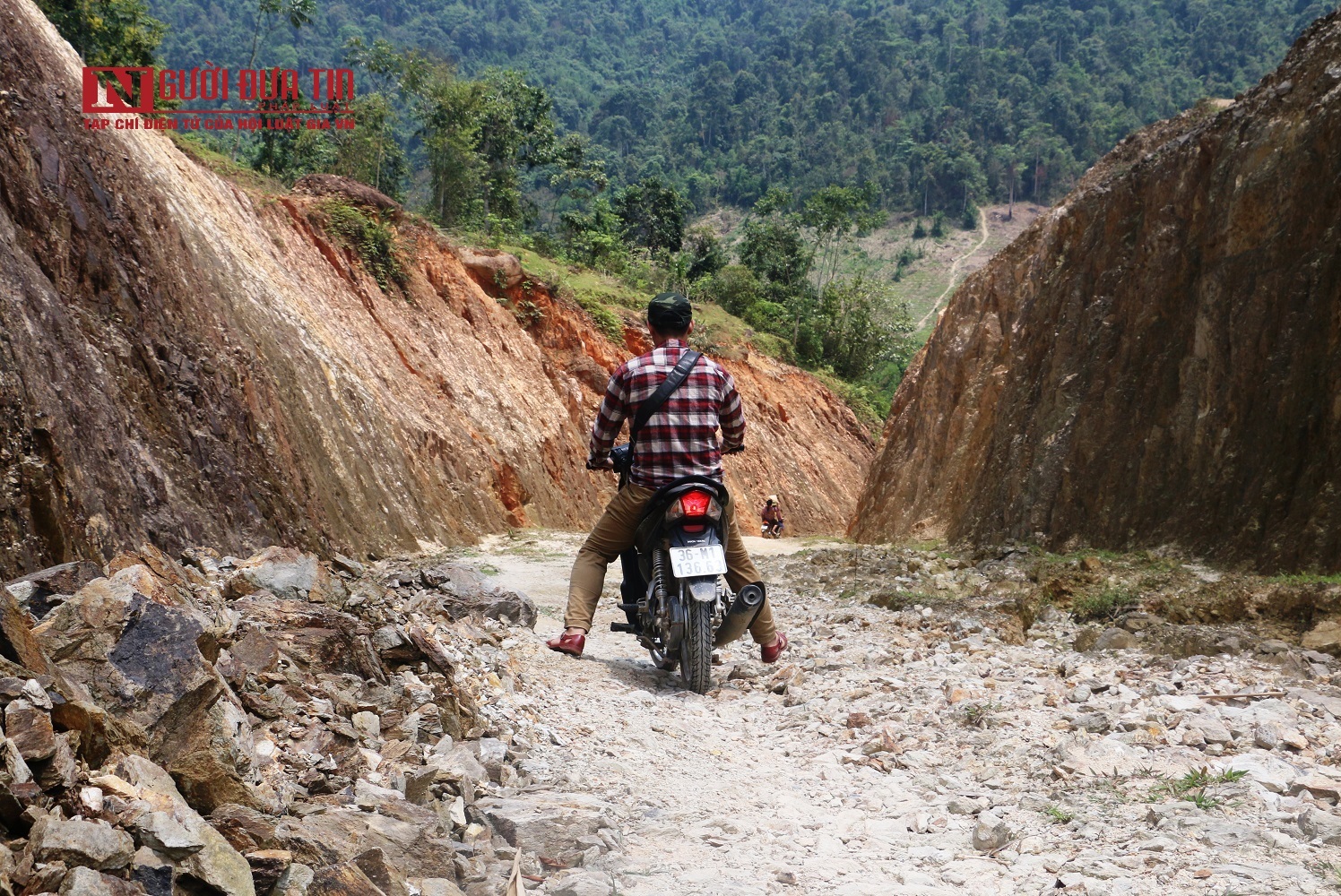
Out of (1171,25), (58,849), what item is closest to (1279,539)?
(58,849)

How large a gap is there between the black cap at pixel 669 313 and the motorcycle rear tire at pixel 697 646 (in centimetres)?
160

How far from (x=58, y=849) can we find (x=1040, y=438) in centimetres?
1279

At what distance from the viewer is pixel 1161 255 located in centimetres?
1199

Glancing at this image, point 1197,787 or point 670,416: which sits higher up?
point 670,416

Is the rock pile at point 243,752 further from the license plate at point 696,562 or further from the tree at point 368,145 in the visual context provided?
the tree at point 368,145

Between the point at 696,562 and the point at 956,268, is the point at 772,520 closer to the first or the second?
the point at 696,562

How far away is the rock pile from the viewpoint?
222cm

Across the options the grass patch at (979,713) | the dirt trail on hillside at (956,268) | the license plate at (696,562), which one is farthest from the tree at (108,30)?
the dirt trail on hillside at (956,268)

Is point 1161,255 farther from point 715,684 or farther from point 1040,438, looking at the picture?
point 715,684

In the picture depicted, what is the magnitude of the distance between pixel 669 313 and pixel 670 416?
0.64m

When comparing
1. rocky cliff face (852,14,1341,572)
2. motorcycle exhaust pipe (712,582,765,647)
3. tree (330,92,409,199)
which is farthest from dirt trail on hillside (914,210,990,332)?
motorcycle exhaust pipe (712,582,765,647)

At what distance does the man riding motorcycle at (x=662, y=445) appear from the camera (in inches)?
229

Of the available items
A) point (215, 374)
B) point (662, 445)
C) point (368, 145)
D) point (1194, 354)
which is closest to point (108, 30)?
point (368, 145)

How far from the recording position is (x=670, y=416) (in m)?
5.79
